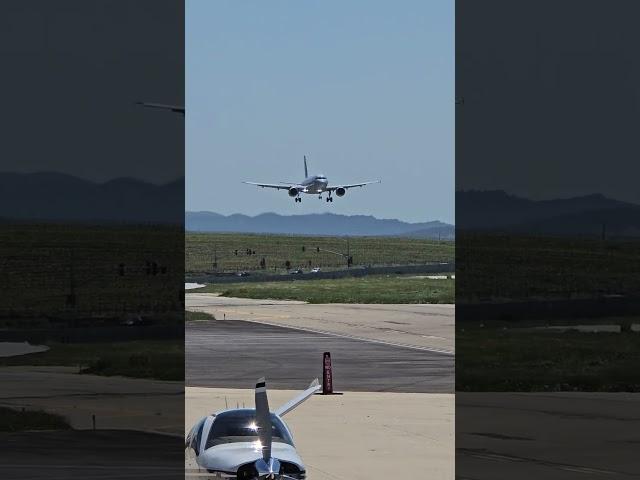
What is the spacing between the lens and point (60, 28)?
25719mm

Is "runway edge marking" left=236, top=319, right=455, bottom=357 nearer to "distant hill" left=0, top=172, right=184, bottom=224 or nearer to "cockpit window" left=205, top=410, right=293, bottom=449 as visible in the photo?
"distant hill" left=0, top=172, right=184, bottom=224

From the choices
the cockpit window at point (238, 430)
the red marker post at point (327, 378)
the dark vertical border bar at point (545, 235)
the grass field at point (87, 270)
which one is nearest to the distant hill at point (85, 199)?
the grass field at point (87, 270)

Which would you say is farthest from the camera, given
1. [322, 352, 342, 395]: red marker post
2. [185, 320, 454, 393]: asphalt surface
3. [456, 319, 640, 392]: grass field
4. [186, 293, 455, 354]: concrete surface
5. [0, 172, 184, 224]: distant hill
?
[186, 293, 455, 354]: concrete surface

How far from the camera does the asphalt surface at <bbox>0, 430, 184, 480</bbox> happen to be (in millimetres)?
24047

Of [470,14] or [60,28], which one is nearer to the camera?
[60,28]

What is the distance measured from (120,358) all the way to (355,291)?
309 feet

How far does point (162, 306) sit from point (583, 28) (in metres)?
12.8

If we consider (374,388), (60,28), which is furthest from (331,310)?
(60,28)

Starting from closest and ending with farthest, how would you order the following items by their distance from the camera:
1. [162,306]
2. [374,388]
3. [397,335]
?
[162,306] → [374,388] → [397,335]

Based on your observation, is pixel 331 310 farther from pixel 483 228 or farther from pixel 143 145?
pixel 143 145

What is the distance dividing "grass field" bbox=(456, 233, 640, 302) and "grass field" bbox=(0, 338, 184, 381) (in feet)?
26.8

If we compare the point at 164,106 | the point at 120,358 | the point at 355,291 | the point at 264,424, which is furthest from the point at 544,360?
the point at 355,291

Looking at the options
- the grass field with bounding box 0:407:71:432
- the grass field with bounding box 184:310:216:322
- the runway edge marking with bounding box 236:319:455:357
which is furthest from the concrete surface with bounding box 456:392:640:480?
the grass field with bounding box 184:310:216:322

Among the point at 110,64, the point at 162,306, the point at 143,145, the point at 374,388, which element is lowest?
the point at 374,388
